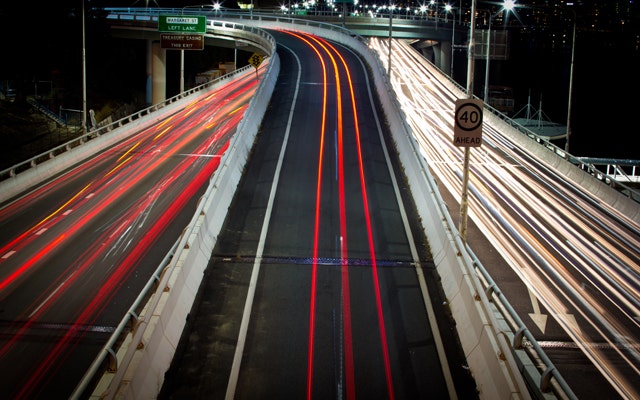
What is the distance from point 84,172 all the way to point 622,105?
320 feet

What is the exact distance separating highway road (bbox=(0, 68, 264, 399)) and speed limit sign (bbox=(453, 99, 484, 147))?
29.3 ft

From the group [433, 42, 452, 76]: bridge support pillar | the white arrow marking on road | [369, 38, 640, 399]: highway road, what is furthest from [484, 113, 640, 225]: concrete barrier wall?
[433, 42, 452, 76]: bridge support pillar

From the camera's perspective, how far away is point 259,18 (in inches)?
3501

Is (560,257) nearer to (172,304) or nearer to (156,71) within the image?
(172,304)

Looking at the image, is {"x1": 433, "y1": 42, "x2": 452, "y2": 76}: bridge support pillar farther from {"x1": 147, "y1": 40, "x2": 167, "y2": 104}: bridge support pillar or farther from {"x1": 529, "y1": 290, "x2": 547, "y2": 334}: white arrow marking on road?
{"x1": 529, "y1": 290, "x2": 547, "y2": 334}: white arrow marking on road

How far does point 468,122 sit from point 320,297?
18.2ft

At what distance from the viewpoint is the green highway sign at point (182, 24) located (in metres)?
54.6

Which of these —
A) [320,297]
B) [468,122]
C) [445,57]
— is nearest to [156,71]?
[445,57]

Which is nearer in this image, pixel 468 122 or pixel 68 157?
pixel 468 122

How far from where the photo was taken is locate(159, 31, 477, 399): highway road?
1037cm

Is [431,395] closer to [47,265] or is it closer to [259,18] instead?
[47,265]

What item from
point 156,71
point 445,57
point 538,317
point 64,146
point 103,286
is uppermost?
point 445,57

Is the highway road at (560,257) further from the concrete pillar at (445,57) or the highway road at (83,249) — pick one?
the concrete pillar at (445,57)

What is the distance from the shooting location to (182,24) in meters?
55.3
